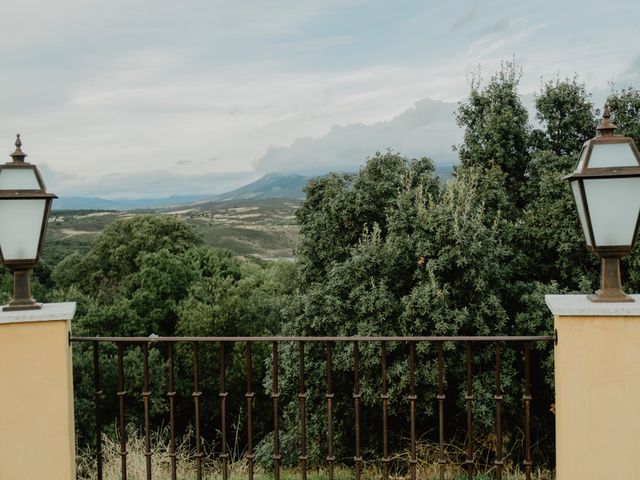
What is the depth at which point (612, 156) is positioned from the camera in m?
3.05

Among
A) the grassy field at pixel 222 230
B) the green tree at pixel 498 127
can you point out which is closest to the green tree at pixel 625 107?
the green tree at pixel 498 127

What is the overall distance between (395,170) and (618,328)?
1268cm

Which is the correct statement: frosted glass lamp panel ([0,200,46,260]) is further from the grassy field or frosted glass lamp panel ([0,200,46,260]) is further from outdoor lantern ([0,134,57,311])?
the grassy field

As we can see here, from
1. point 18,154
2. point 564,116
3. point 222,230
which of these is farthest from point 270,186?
point 18,154

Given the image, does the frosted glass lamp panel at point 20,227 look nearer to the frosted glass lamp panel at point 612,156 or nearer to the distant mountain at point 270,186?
the frosted glass lamp panel at point 612,156

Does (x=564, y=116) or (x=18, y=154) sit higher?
(x=564, y=116)

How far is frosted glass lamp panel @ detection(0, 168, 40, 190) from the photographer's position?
3236 mm

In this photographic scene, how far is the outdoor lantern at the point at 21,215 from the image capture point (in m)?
3.21

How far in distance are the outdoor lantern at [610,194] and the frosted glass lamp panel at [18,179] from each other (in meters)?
2.82

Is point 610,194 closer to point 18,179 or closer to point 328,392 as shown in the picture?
point 328,392

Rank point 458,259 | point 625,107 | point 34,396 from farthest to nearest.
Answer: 1. point 625,107
2. point 458,259
3. point 34,396

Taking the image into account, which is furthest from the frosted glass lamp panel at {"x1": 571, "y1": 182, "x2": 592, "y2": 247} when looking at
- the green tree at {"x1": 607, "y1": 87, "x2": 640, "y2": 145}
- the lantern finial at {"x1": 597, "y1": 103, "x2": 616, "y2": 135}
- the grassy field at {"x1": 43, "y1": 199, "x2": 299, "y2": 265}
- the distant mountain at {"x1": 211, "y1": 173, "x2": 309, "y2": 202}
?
the distant mountain at {"x1": 211, "y1": 173, "x2": 309, "y2": 202}

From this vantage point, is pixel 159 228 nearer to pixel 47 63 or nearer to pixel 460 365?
pixel 47 63

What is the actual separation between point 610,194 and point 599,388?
979 mm
